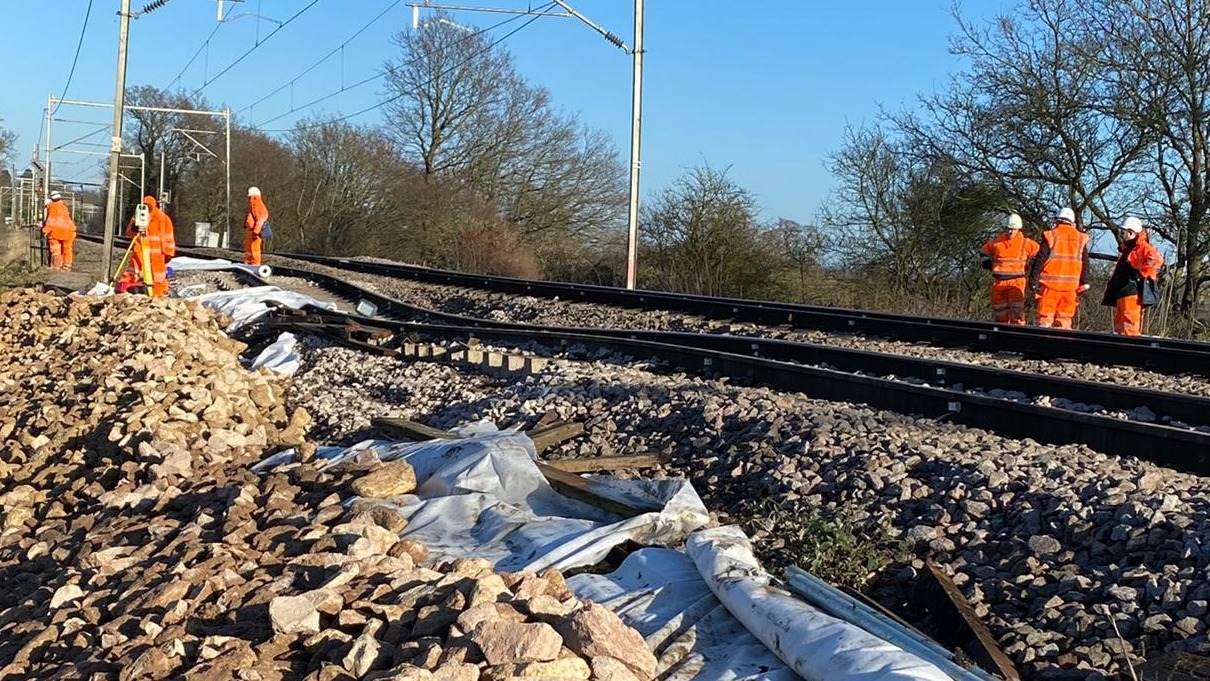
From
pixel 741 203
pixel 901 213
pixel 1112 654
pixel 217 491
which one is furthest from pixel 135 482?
pixel 901 213

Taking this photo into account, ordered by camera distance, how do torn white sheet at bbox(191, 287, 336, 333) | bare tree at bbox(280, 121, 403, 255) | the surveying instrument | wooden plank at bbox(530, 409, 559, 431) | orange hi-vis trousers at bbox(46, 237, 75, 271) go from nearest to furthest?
wooden plank at bbox(530, 409, 559, 431)
torn white sheet at bbox(191, 287, 336, 333)
the surveying instrument
orange hi-vis trousers at bbox(46, 237, 75, 271)
bare tree at bbox(280, 121, 403, 255)

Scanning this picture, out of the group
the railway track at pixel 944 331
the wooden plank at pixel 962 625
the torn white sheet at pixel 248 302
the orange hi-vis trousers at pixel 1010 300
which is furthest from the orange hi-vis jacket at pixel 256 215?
the wooden plank at pixel 962 625

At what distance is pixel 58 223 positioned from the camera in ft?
83.4

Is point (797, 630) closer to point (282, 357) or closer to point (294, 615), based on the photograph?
point (294, 615)

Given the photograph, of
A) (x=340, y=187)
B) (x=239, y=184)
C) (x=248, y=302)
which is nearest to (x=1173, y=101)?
(x=248, y=302)

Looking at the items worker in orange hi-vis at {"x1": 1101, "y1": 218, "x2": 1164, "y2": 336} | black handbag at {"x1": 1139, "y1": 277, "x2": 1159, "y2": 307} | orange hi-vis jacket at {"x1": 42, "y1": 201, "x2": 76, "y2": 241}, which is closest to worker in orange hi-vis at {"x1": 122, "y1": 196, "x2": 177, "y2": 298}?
orange hi-vis jacket at {"x1": 42, "y1": 201, "x2": 76, "y2": 241}

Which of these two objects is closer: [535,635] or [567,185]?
[535,635]

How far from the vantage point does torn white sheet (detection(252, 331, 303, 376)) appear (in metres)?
12.1

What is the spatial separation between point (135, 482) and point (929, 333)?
892 centimetres

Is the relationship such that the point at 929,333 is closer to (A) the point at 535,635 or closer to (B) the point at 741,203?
(A) the point at 535,635

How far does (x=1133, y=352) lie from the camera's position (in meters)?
10.9

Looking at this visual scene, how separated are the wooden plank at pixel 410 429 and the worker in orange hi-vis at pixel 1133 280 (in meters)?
9.90

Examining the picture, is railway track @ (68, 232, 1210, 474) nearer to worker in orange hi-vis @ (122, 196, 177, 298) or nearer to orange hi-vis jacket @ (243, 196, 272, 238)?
worker in orange hi-vis @ (122, 196, 177, 298)

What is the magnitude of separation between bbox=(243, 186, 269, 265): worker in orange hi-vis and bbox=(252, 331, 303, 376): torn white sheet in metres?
9.70
